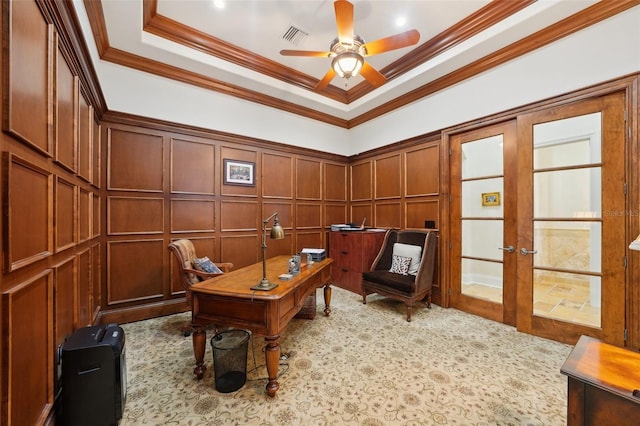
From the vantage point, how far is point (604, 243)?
2.40 meters

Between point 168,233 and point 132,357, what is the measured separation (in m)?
Answer: 1.59

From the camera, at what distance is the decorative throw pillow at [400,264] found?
372cm

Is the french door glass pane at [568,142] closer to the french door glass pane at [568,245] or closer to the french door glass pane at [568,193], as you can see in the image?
the french door glass pane at [568,193]

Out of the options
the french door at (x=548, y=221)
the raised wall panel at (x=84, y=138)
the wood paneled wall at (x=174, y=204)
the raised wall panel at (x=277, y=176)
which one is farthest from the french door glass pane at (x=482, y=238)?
the raised wall panel at (x=84, y=138)

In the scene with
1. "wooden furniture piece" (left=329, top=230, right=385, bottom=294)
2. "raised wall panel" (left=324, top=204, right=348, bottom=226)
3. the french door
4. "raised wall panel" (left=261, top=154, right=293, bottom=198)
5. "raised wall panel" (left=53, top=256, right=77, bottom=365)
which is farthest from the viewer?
"raised wall panel" (left=324, top=204, right=348, bottom=226)

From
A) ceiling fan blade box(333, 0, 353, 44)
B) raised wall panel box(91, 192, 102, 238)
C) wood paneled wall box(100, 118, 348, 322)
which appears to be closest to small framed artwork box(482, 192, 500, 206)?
ceiling fan blade box(333, 0, 353, 44)

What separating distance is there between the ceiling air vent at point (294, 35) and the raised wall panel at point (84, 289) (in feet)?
10.5

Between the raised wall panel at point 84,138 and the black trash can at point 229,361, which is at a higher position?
the raised wall panel at point 84,138

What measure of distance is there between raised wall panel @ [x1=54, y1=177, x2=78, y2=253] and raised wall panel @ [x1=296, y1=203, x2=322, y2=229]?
3.18 meters

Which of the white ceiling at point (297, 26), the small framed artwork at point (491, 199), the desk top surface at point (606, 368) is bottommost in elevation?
the desk top surface at point (606, 368)

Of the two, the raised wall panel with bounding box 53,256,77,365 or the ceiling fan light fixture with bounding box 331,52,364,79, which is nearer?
the raised wall panel with bounding box 53,256,77,365

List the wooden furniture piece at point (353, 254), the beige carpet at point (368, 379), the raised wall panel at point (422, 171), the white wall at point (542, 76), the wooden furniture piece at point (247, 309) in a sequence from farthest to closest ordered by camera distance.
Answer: the wooden furniture piece at point (353, 254)
the raised wall panel at point (422, 171)
the white wall at point (542, 76)
the wooden furniture piece at point (247, 309)
the beige carpet at point (368, 379)

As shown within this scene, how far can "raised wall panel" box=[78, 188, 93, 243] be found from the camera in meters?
2.12

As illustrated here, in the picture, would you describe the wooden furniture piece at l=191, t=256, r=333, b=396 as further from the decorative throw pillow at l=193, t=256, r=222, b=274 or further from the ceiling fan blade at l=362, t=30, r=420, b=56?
the ceiling fan blade at l=362, t=30, r=420, b=56
